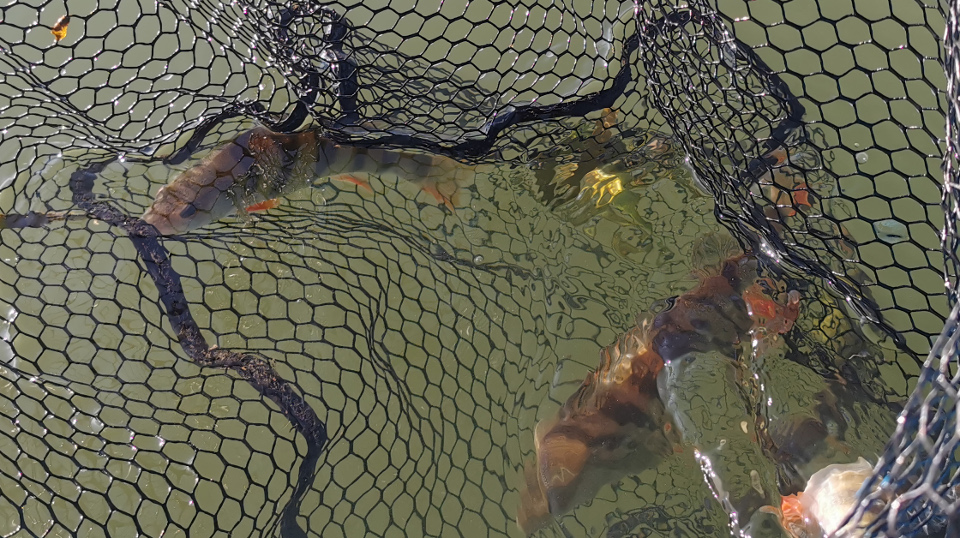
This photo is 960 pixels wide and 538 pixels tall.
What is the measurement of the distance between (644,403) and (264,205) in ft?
4.83

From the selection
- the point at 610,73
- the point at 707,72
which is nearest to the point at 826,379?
the point at 707,72

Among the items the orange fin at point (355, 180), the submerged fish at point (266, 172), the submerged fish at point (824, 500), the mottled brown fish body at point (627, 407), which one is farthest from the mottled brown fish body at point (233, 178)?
the submerged fish at point (824, 500)

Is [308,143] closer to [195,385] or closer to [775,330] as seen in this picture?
[195,385]

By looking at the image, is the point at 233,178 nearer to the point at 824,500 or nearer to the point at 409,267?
the point at 409,267

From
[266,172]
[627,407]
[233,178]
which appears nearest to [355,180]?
[266,172]

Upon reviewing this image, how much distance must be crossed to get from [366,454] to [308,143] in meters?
1.09

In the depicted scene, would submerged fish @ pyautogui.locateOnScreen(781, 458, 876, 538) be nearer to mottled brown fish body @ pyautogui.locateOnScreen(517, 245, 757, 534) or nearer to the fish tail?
mottled brown fish body @ pyautogui.locateOnScreen(517, 245, 757, 534)

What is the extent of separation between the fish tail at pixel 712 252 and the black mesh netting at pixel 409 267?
1.5 inches

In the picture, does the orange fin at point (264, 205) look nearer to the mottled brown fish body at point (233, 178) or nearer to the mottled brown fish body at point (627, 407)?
the mottled brown fish body at point (233, 178)

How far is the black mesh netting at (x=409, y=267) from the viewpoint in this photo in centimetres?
229

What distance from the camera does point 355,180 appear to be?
2.70 metres

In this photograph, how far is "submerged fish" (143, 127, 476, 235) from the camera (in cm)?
249

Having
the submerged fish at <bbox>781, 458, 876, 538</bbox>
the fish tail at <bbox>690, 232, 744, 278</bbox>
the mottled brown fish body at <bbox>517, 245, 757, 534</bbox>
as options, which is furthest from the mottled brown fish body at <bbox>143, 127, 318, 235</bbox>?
the submerged fish at <bbox>781, 458, 876, 538</bbox>

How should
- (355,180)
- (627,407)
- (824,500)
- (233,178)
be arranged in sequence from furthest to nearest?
(355,180), (233,178), (627,407), (824,500)
